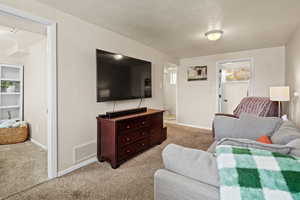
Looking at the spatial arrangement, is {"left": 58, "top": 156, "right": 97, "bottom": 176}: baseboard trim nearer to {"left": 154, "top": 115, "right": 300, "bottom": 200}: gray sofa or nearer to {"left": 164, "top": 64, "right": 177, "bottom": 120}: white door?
{"left": 154, "top": 115, "right": 300, "bottom": 200}: gray sofa

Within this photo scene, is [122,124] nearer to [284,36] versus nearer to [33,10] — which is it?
[33,10]

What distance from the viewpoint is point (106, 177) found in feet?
6.66

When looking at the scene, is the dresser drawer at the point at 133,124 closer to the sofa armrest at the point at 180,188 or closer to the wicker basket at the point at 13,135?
the sofa armrest at the point at 180,188

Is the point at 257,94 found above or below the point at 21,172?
above

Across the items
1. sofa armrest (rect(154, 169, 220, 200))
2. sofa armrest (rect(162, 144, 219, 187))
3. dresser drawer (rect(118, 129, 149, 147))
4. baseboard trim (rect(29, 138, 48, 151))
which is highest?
sofa armrest (rect(162, 144, 219, 187))

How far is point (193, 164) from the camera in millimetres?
862

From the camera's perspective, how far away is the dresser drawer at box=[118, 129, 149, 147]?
2.32m

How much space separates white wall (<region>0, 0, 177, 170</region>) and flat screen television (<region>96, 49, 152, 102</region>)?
0.18 m

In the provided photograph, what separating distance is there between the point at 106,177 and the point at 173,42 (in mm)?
3016

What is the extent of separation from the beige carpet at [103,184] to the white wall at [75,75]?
297mm

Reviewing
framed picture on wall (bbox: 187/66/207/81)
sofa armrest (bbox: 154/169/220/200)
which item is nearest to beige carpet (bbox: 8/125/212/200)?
sofa armrest (bbox: 154/169/220/200)

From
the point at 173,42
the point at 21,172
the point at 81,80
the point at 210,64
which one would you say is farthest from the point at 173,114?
the point at 21,172

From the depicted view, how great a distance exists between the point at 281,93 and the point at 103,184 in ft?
11.4

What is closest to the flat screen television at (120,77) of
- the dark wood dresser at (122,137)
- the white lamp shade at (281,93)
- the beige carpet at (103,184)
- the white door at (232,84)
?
the dark wood dresser at (122,137)
